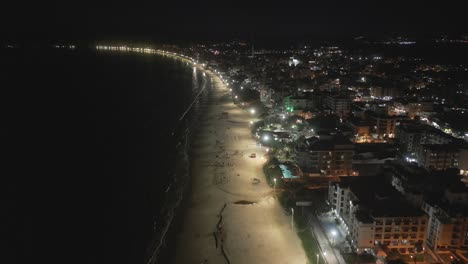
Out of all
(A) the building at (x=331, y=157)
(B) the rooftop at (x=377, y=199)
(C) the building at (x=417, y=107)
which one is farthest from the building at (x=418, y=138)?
(C) the building at (x=417, y=107)

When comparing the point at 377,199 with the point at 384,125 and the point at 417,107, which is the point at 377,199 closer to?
the point at 384,125

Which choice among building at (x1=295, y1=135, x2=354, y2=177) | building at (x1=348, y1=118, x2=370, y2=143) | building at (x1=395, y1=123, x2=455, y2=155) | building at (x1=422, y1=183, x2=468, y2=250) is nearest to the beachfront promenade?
building at (x1=422, y1=183, x2=468, y2=250)

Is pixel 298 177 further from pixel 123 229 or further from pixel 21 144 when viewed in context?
pixel 21 144

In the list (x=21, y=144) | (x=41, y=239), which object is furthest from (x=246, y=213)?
(x=21, y=144)

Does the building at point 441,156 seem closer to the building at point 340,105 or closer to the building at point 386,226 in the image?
the building at point 386,226

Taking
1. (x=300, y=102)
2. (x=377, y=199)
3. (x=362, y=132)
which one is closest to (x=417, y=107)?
(x=300, y=102)
